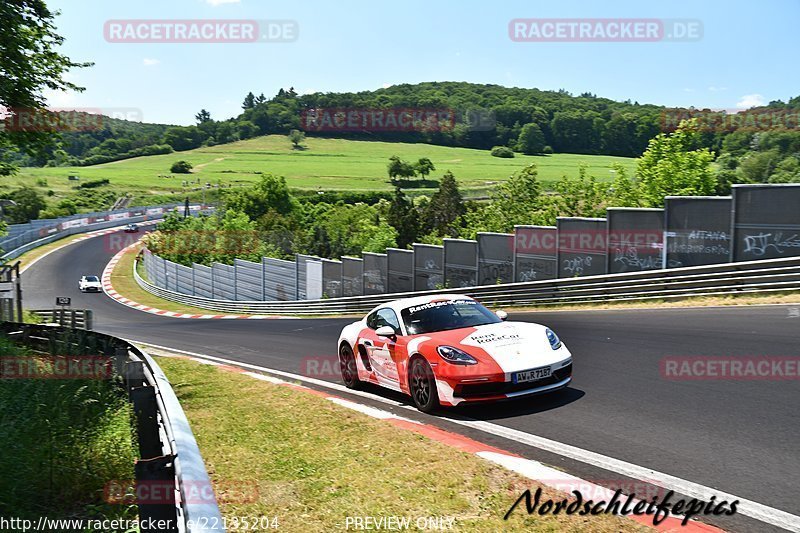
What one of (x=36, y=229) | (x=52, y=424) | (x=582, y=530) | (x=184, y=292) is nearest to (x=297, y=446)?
(x=52, y=424)

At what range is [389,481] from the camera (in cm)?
576

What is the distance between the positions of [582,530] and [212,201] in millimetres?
140064

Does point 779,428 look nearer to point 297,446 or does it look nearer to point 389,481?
point 389,481

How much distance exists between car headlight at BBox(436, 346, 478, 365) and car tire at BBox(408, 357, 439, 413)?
0.95ft

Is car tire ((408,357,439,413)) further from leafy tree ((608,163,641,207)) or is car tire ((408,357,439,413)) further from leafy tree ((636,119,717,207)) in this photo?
leafy tree ((636,119,717,207))

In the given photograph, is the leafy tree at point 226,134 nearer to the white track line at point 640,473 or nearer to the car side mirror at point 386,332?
the car side mirror at point 386,332

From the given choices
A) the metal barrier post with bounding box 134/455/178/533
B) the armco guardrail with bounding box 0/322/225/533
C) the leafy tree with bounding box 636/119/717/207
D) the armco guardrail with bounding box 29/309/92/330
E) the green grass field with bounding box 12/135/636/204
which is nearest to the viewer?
the armco guardrail with bounding box 0/322/225/533

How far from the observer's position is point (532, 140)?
115 meters

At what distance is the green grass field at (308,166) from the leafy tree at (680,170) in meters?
50.0

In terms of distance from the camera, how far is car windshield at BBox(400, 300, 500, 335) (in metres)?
9.76

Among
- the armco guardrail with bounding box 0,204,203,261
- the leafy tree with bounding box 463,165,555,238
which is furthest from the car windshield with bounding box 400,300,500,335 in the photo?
the armco guardrail with bounding box 0,204,203,261

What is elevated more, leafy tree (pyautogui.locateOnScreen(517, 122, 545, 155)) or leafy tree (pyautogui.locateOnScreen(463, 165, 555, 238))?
leafy tree (pyautogui.locateOnScreen(517, 122, 545, 155))

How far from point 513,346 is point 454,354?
0.73 meters

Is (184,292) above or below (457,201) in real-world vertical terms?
below
